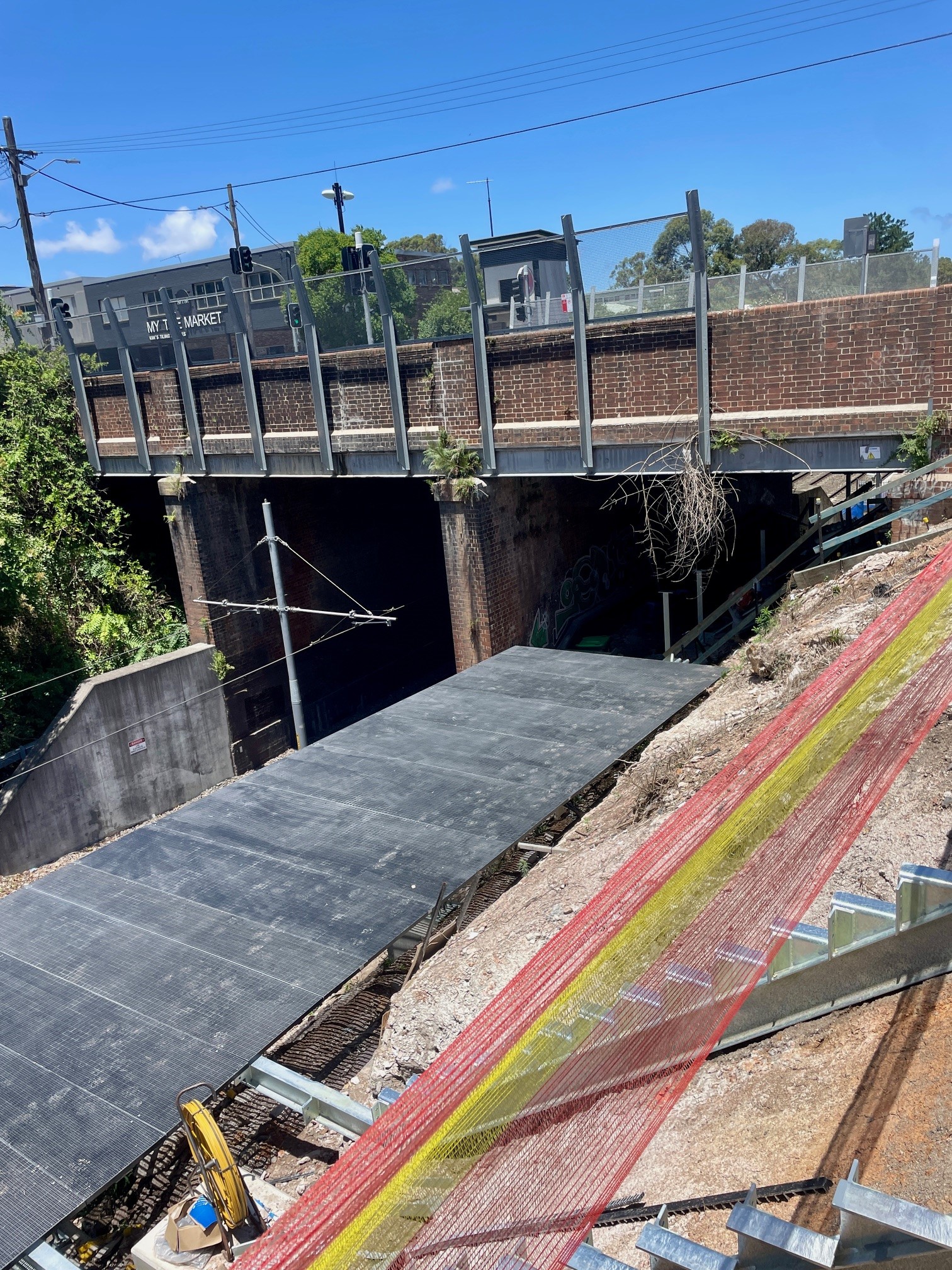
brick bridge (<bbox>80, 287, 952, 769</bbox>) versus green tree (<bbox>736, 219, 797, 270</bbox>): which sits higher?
green tree (<bbox>736, 219, 797, 270</bbox>)

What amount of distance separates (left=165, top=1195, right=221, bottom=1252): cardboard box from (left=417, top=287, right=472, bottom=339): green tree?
1143 centimetres

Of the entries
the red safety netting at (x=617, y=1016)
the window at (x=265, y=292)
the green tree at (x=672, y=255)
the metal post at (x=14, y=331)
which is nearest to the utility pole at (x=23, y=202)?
the metal post at (x=14, y=331)

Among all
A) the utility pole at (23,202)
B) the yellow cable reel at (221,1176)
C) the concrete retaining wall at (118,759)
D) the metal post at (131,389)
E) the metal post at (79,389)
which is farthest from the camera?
the utility pole at (23,202)

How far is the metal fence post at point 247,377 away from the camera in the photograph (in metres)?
15.7

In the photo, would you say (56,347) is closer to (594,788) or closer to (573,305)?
(573,305)

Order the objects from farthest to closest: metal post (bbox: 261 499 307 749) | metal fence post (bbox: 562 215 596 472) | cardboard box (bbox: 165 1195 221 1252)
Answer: metal post (bbox: 261 499 307 749)
metal fence post (bbox: 562 215 596 472)
cardboard box (bbox: 165 1195 221 1252)

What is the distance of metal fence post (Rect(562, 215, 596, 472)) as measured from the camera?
11.9m

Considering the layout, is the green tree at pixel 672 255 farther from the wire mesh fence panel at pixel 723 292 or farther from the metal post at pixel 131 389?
the metal post at pixel 131 389

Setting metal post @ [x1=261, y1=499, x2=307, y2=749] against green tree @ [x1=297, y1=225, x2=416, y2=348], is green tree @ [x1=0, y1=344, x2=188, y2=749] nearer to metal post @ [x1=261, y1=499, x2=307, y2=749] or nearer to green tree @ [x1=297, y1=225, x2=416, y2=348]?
metal post @ [x1=261, y1=499, x2=307, y2=749]

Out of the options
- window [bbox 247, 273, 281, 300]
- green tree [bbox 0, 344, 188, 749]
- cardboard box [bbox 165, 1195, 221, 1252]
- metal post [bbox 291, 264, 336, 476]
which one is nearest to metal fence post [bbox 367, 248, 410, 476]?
metal post [bbox 291, 264, 336, 476]

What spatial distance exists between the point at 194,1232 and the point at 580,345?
10860 millimetres

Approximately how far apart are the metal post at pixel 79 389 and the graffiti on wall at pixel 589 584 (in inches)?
409

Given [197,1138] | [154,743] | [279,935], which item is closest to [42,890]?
[279,935]

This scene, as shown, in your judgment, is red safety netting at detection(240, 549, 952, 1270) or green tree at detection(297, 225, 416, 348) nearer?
red safety netting at detection(240, 549, 952, 1270)
